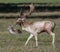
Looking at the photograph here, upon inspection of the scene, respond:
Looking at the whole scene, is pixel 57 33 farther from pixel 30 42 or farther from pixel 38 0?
pixel 38 0

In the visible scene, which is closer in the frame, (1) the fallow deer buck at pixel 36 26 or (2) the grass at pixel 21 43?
(2) the grass at pixel 21 43

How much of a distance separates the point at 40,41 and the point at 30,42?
19.7 inches

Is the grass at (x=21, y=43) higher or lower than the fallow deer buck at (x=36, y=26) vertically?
lower

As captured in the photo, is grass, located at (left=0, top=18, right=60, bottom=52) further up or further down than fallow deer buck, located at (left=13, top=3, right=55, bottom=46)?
further down

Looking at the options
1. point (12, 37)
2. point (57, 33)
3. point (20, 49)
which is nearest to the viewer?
point (20, 49)

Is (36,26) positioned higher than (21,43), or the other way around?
(36,26)

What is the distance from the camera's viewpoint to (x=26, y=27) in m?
13.2

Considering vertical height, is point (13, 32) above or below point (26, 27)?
below

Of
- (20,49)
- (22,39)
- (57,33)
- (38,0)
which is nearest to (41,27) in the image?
(20,49)

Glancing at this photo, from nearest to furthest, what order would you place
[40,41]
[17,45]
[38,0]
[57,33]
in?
[17,45], [40,41], [57,33], [38,0]

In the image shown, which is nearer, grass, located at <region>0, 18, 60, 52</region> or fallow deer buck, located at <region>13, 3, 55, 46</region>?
grass, located at <region>0, 18, 60, 52</region>

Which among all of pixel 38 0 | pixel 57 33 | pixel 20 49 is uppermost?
pixel 20 49

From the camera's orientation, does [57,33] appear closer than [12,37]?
No

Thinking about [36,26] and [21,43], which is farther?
[21,43]
